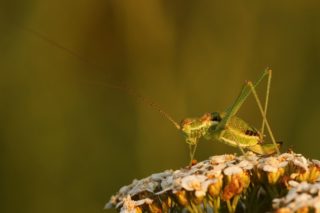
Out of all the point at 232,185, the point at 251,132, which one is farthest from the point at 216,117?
the point at 232,185

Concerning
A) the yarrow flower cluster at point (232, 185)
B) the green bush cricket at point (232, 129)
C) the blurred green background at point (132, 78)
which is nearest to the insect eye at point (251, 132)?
the green bush cricket at point (232, 129)

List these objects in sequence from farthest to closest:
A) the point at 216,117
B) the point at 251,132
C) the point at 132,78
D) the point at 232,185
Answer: the point at 132,78 < the point at 216,117 < the point at 251,132 < the point at 232,185

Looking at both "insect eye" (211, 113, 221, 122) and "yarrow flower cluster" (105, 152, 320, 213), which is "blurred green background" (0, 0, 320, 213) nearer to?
"insect eye" (211, 113, 221, 122)

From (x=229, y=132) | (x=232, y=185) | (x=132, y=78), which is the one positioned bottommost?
(x=232, y=185)

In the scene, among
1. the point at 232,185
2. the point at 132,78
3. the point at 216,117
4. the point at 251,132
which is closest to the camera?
the point at 232,185

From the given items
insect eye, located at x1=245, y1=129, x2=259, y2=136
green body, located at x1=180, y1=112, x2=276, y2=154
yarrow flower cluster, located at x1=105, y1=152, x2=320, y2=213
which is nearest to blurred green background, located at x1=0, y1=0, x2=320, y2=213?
green body, located at x1=180, y1=112, x2=276, y2=154

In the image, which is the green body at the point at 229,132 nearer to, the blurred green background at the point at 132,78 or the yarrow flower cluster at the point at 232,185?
the yarrow flower cluster at the point at 232,185

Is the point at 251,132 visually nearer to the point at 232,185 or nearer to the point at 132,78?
the point at 232,185
